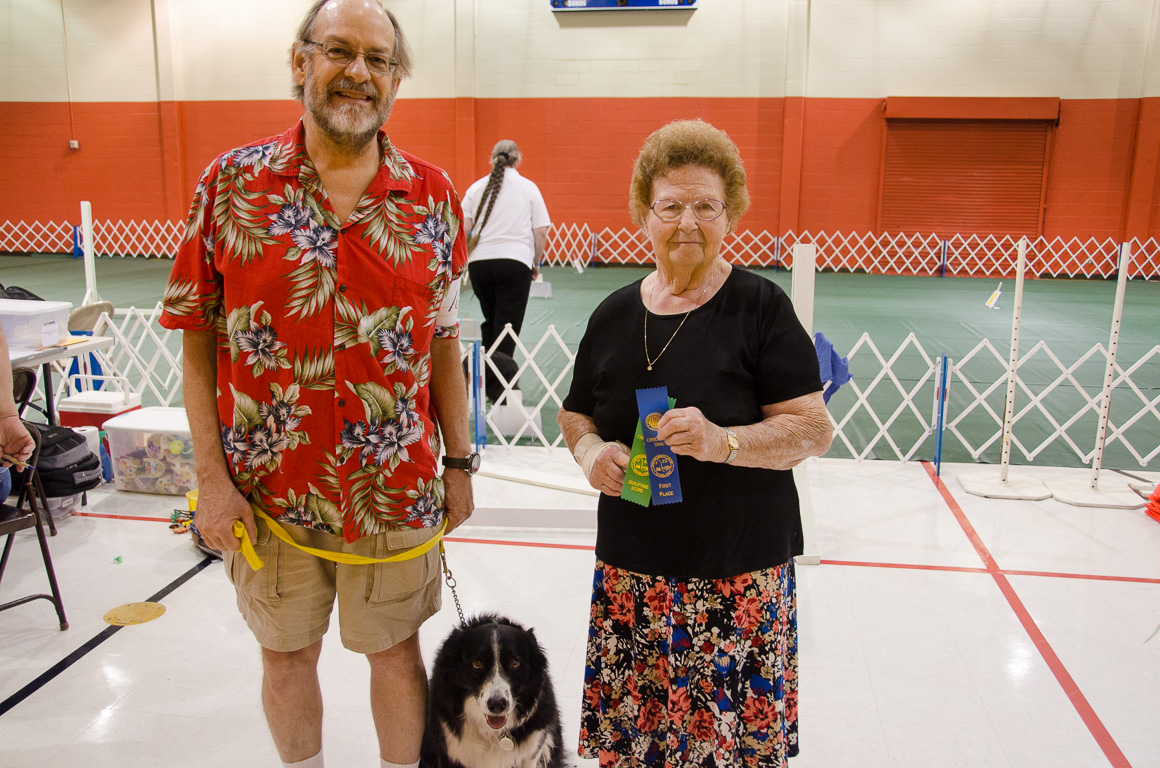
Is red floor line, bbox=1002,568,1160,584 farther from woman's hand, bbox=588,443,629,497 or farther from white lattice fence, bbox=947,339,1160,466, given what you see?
woman's hand, bbox=588,443,629,497

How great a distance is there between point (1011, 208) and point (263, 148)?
11.9 metres

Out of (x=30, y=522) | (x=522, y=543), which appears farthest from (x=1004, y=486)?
(x=30, y=522)

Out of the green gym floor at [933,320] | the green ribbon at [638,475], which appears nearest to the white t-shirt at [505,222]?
the green gym floor at [933,320]

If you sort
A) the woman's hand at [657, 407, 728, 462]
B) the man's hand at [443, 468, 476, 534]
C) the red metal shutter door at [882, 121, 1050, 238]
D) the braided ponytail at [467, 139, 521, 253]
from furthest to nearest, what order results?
the red metal shutter door at [882, 121, 1050, 238]
the braided ponytail at [467, 139, 521, 253]
the man's hand at [443, 468, 476, 534]
the woman's hand at [657, 407, 728, 462]

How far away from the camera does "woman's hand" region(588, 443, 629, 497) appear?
1.28m

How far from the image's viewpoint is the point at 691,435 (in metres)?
1.16

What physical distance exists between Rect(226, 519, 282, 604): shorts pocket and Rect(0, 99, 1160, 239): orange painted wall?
10200 millimetres

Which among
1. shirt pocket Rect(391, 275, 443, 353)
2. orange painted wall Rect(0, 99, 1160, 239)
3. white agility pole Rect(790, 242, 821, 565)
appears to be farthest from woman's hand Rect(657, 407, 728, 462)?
orange painted wall Rect(0, 99, 1160, 239)

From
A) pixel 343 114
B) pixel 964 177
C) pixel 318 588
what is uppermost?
pixel 964 177

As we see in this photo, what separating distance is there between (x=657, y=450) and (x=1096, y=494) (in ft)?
10.1

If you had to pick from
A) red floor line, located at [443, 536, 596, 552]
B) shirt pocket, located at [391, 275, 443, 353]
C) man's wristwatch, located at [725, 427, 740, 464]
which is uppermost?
shirt pocket, located at [391, 275, 443, 353]

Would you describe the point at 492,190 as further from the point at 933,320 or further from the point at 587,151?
the point at 587,151

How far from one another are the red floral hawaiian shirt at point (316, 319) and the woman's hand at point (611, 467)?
29 centimetres

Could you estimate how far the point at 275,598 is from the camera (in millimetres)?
1338
